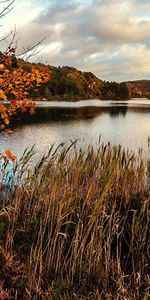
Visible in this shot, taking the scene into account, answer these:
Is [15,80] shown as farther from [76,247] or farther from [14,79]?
[76,247]

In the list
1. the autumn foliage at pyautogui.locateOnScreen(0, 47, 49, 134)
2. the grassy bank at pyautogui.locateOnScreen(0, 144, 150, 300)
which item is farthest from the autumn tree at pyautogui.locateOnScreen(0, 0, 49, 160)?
the grassy bank at pyautogui.locateOnScreen(0, 144, 150, 300)

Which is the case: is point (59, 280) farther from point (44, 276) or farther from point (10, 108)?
point (10, 108)

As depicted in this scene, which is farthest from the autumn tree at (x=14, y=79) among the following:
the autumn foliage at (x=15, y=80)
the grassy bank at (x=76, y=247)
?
the grassy bank at (x=76, y=247)

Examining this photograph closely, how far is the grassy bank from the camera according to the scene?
459cm

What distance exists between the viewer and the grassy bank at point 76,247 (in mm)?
4590

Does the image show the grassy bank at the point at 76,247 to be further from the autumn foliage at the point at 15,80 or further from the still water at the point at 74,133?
the still water at the point at 74,133

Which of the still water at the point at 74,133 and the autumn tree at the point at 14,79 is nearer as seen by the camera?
the autumn tree at the point at 14,79

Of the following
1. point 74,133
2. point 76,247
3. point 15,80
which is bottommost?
point 76,247

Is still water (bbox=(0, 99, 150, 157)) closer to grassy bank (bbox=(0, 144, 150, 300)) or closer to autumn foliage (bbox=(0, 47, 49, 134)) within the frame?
grassy bank (bbox=(0, 144, 150, 300))

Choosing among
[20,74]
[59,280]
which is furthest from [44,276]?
[20,74]

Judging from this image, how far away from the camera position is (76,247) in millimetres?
4805

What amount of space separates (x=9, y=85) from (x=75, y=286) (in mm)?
2897

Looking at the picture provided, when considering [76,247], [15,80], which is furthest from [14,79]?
[76,247]

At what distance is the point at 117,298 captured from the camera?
4.09m
